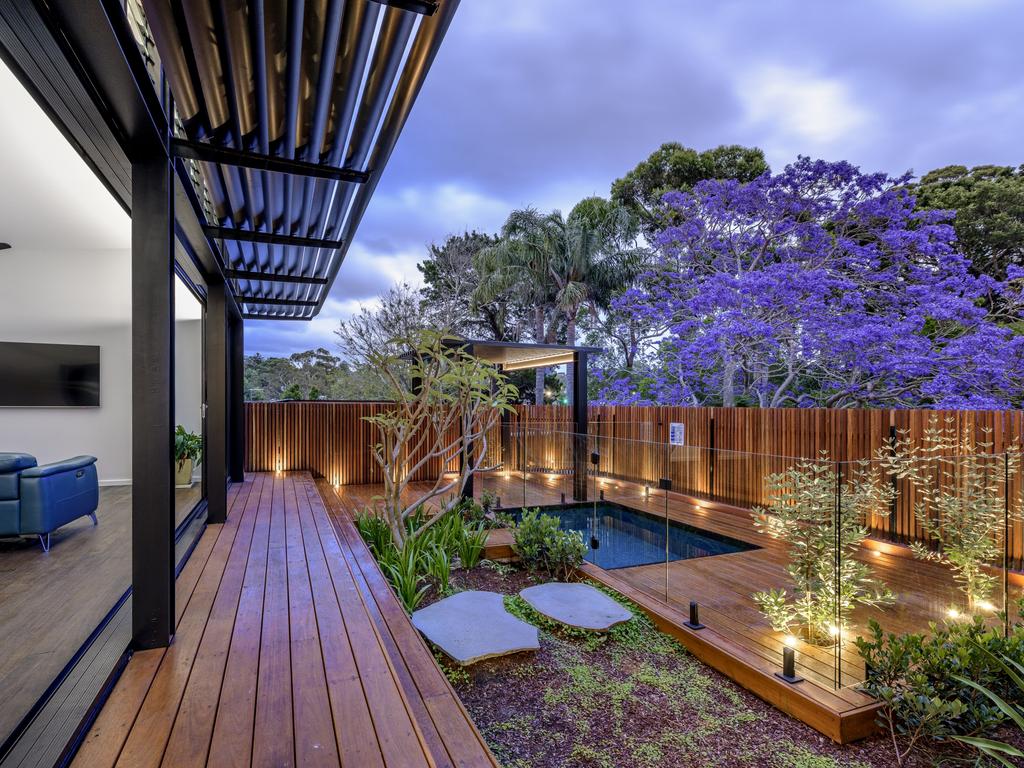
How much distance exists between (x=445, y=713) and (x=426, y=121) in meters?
17.2

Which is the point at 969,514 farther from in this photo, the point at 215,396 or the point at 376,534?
the point at 215,396

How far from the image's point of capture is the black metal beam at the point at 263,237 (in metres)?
3.61

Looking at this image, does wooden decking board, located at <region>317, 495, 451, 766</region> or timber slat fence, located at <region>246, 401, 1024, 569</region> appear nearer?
wooden decking board, located at <region>317, 495, 451, 766</region>

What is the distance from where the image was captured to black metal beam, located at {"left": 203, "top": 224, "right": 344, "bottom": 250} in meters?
3.61

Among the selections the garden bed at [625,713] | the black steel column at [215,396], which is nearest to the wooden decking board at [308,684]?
the garden bed at [625,713]

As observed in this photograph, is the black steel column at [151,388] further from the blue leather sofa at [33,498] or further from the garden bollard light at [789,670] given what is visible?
the garden bollard light at [789,670]

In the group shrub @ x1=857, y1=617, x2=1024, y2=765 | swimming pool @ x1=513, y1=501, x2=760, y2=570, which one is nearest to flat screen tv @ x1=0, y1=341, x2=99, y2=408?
swimming pool @ x1=513, y1=501, x2=760, y2=570

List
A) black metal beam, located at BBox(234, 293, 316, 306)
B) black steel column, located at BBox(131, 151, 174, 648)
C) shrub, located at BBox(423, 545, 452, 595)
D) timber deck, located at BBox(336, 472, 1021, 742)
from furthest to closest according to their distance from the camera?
black metal beam, located at BBox(234, 293, 316, 306) < shrub, located at BBox(423, 545, 452, 595) < timber deck, located at BBox(336, 472, 1021, 742) < black steel column, located at BBox(131, 151, 174, 648)

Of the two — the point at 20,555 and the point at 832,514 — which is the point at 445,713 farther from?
the point at 20,555

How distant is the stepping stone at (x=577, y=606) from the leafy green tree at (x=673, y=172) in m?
12.0

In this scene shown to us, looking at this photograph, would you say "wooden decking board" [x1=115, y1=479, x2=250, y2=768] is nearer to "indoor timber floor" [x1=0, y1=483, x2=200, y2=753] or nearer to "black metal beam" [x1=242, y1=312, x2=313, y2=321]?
"indoor timber floor" [x1=0, y1=483, x2=200, y2=753]

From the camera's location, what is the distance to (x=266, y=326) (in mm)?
18969

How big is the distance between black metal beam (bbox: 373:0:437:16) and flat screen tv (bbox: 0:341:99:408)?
5.32 metres

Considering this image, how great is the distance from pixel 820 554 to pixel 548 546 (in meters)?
2.30
